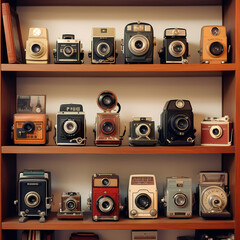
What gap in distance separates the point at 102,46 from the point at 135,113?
1.98 ft

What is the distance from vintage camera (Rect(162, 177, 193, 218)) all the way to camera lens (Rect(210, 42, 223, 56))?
92 cm

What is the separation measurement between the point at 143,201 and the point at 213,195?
49 cm

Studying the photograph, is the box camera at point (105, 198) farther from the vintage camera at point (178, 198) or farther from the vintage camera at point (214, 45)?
the vintage camera at point (214, 45)

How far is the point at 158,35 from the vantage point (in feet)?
9.16

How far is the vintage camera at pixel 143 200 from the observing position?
8.01 ft

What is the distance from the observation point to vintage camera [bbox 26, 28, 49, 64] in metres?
2.49

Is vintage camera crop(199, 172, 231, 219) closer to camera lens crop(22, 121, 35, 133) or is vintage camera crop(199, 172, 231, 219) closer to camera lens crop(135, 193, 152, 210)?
camera lens crop(135, 193, 152, 210)

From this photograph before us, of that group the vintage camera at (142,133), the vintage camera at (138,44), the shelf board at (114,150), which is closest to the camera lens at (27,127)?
the shelf board at (114,150)

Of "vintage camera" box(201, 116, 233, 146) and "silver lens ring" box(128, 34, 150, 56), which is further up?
"silver lens ring" box(128, 34, 150, 56)

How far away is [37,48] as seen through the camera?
251 cm

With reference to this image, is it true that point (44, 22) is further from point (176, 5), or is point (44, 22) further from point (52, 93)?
point (176, 5)

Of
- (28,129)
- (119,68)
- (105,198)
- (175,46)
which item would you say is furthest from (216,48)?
(28,129)

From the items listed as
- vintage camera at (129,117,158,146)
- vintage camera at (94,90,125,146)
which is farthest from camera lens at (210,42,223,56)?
vintage camera at (94,90,125,146)

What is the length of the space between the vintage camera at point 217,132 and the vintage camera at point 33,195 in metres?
1.18
